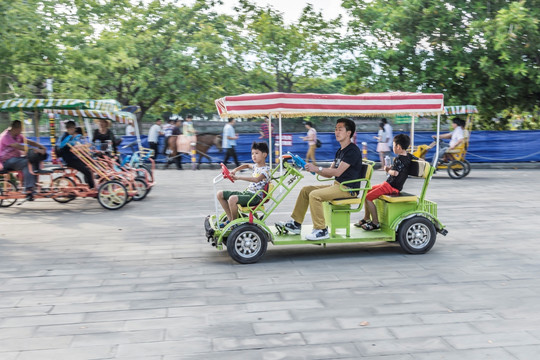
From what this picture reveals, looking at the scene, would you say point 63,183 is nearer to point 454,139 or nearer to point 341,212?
point 341,212

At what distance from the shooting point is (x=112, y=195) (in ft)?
36.6

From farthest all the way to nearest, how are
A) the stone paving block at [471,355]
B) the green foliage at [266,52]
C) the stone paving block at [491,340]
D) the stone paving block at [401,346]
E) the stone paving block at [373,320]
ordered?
the green foliage at [266,52], the stone paving block at [373,320], the stone paving block at [491,340], the stone paving block at [401,346], the stone paving block at [471,355]

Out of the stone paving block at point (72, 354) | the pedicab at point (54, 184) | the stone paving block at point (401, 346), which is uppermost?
the pedicab at point (54, 184)

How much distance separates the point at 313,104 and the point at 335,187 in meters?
1.59

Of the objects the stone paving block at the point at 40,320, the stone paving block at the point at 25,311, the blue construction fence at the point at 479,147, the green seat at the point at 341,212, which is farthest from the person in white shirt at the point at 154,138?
the stone paving block at the point at 40,320

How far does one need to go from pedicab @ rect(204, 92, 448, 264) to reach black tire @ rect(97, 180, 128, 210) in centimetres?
387

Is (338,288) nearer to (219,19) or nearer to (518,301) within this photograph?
(518,301)

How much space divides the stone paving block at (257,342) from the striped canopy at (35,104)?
7955 millimetres

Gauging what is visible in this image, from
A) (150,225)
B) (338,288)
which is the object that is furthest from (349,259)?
(150,225)

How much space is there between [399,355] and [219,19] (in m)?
25.7

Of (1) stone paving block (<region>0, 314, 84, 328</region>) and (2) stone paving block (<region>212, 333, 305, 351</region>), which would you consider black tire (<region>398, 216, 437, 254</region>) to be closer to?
(2) stone paving block (<region>212, 333, 305, 351</region>)

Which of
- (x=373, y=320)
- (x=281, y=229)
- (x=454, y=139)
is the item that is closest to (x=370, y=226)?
(x=281, y=229)

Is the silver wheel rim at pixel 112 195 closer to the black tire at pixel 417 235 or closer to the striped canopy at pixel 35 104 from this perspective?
the striped canopy at pixel 35 104

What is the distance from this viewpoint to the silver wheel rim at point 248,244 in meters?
6.70
